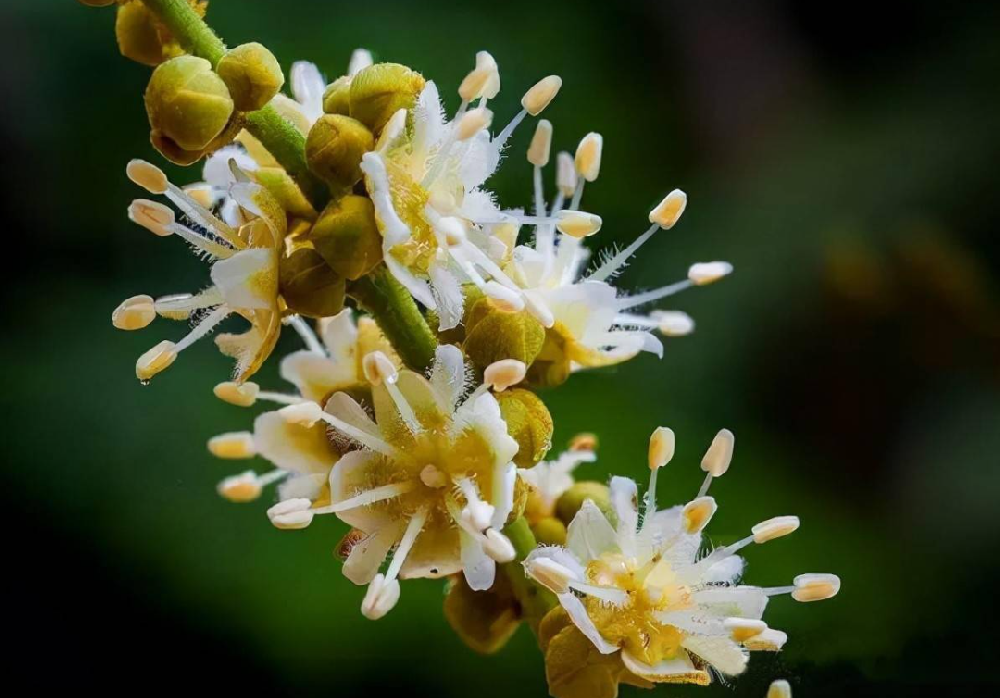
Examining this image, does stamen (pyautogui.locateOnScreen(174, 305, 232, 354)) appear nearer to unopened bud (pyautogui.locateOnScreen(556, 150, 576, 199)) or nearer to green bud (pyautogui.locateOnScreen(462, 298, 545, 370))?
green bud (pyautogui.locateOnScreen(462, 298, 545, 370))

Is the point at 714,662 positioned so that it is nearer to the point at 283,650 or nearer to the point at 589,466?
the point at 589,466

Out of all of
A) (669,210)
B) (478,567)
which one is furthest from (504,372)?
(669,210)

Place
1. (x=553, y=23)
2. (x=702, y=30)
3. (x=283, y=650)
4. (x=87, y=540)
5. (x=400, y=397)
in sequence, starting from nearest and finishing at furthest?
(x=400, y=397) < (x=283, y=650) < (x=87, y=540) < (x=553, y=23) < (x=702, y=30)

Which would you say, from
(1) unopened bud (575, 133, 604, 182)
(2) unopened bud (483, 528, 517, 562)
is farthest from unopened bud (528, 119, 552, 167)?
(2) unopened bud (483, 528, 517, 562)

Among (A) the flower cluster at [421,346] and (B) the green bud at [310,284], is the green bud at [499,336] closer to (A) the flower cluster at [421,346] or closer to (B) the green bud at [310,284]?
(A) the flower cluster at [421,346]

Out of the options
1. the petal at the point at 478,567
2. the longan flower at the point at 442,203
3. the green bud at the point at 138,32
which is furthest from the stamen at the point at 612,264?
the green bud at the point at 138,32

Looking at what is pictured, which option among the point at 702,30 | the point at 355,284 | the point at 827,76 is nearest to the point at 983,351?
the point at 827,76
